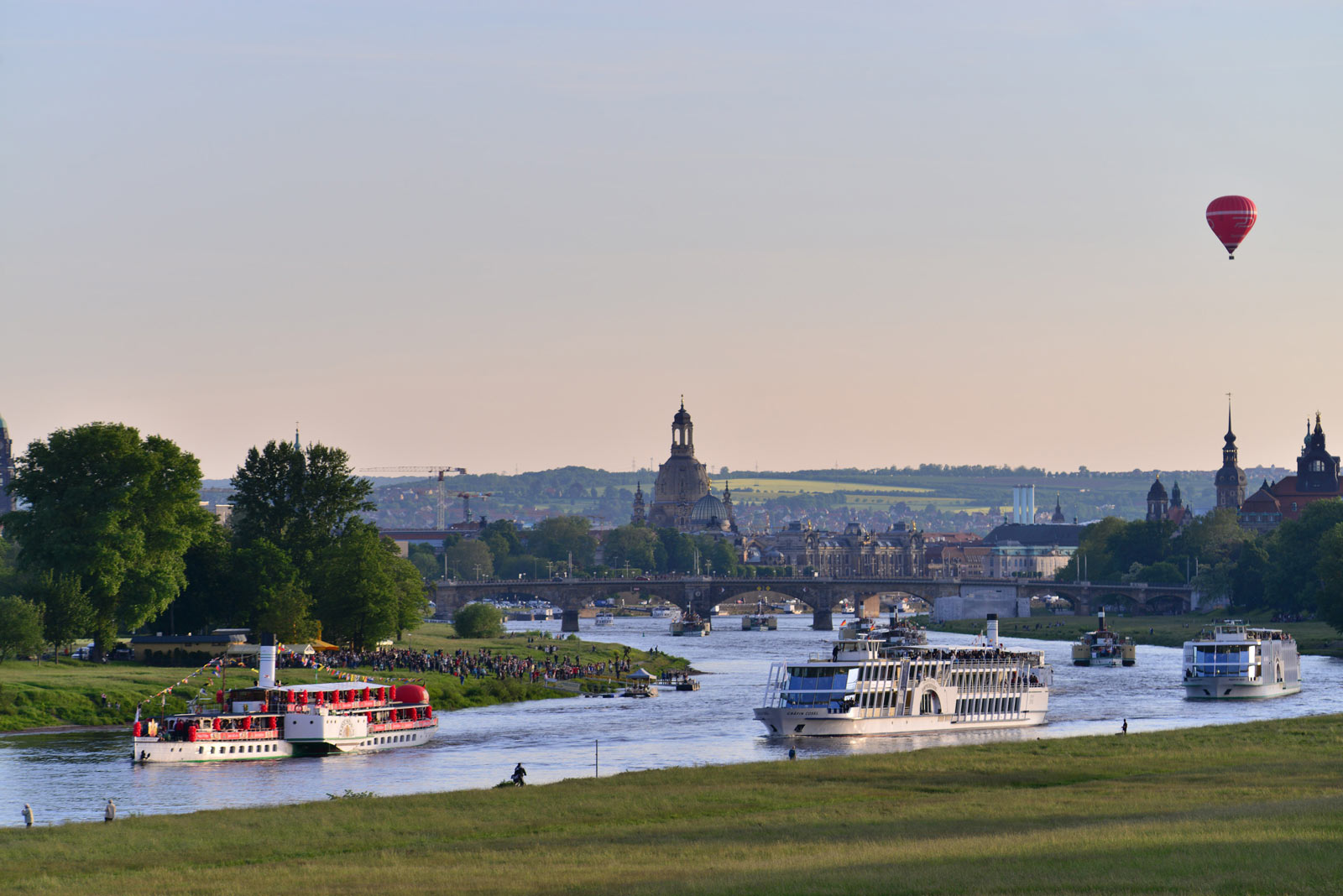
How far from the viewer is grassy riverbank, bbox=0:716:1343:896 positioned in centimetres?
4566

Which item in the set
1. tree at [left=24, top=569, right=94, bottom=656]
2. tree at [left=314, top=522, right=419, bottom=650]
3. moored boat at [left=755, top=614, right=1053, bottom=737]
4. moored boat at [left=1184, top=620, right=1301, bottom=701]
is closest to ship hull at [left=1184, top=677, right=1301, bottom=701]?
moored boat at [left=1184, top=620, right=1301, bottom=701]

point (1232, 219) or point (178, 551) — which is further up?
point (1232, 219)

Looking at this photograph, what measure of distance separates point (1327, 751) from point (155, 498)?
249 ft

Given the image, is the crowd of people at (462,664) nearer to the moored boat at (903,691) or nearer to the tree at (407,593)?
the tree at (407,593)

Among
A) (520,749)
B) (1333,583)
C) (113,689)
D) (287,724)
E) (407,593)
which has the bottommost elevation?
(520,749)

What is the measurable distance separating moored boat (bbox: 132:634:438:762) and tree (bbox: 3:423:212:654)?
2356 cm

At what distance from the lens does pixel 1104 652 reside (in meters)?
185

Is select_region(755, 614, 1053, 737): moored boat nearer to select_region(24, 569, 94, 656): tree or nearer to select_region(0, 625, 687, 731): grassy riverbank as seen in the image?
select_region(0, 625, 687, 731): grassy riverbank

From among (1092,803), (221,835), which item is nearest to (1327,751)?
(1092,803)

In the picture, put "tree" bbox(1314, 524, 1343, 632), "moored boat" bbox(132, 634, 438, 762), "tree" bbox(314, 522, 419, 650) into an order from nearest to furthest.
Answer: "moored boat" bbox(132, 634, 438, 762) < "tree" bbox(314, 522, 419, 650) < "tree" bbox(1314, 524, 1343, 632)

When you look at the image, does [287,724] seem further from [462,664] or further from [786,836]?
[462,664]

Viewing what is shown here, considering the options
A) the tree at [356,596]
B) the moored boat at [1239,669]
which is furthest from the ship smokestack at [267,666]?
the moored boat at [1239,669]

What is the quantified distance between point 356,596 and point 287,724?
4707 cm

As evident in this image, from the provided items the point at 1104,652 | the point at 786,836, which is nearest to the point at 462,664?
the point at 1104,652
